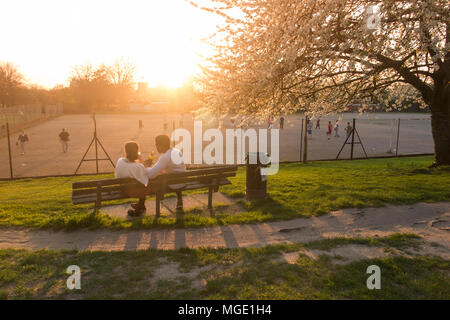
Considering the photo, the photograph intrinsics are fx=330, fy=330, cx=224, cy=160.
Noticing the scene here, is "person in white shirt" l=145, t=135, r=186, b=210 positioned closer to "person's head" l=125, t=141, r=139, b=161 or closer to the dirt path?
"person's head" l=125, t=141, r=139, b=161

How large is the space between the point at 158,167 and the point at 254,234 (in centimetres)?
216

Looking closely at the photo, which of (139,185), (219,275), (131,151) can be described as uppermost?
(131,151)

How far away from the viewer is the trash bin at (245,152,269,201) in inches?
280

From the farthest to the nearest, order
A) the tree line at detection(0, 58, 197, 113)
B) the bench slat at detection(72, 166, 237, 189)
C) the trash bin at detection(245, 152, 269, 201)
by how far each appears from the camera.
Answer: the tree line at detection(0, 58, 197, 113) < the trash bin at detection(245, 152, 269, 201) < the bench slat at detection(72, 166, 237, 189)

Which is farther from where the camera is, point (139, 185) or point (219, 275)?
point (139, 185)

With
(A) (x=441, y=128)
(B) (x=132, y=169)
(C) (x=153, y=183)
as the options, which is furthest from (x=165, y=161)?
(A) (x=441, y=128)

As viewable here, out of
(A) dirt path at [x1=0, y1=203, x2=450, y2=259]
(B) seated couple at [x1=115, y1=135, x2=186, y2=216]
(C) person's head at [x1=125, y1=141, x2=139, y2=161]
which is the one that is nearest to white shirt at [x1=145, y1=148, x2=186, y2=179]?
(B) seated couple at [x1=115, y1=135, x2=186, y2=216]

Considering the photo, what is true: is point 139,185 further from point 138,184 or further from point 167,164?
point 167,164

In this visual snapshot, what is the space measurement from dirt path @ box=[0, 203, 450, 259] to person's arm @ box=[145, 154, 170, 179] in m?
1.13

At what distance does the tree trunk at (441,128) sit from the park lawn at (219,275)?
7491mm

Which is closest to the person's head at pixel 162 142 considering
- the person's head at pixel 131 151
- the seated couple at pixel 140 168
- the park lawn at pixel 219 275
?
the seated couple at pixel 140 168

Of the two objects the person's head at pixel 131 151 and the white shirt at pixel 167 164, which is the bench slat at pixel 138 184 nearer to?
the white shirt at pixel 167 164

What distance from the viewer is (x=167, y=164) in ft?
20.2
